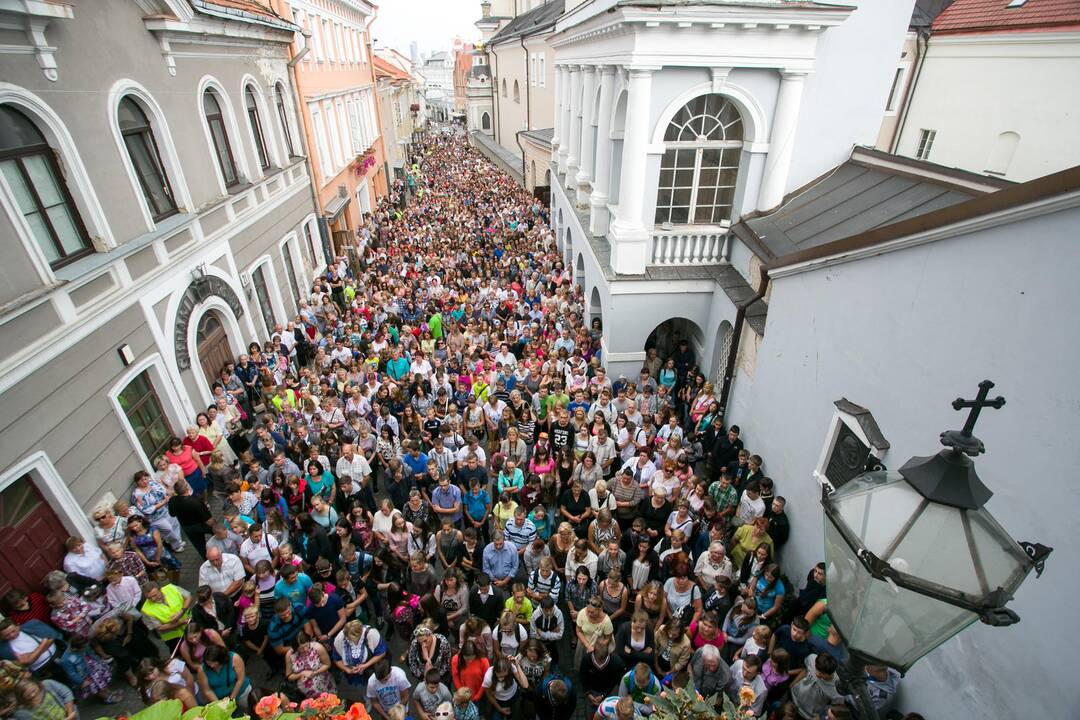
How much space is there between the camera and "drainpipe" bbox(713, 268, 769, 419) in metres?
8.59

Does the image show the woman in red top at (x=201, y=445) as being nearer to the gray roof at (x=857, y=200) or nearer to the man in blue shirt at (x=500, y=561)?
the man in blue shirt at (x=500, y=561)

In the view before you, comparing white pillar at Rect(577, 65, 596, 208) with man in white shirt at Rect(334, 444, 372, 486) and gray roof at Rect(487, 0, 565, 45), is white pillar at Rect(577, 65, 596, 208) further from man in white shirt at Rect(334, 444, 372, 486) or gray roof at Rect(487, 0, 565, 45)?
gray roof at Rect(487, 0, 565, 45)

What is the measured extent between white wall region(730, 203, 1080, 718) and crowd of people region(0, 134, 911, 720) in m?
0.87

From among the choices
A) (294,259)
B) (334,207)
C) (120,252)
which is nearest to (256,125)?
(294,259)

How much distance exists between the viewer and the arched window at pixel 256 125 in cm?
1272

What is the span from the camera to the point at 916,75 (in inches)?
767

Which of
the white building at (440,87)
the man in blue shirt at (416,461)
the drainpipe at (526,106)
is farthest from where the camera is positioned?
the white building at (440,87)

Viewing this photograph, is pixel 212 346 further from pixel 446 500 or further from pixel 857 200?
pixel 857 200

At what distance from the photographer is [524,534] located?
6422 mm

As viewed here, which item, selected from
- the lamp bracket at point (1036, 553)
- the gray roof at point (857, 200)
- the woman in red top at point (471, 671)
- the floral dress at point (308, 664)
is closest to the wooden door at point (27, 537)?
the floral dress at point (308, 664)

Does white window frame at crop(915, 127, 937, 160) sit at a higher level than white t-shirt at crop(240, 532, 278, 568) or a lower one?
higher

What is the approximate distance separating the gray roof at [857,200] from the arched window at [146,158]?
9.91 meters

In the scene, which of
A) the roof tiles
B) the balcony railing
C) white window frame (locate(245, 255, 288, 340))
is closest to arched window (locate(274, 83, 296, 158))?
white window frame (locate(245, 255, 288, 340))

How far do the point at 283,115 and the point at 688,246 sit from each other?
11.9 m
